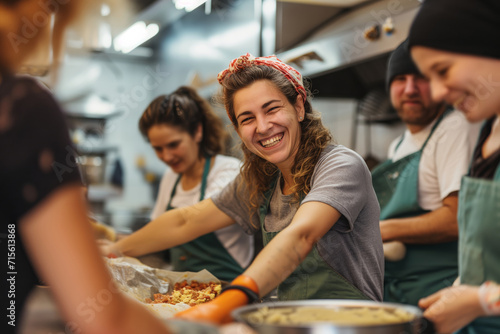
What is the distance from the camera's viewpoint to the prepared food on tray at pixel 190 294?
1.42 m

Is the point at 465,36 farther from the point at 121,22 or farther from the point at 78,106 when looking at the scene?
the point at 78,106

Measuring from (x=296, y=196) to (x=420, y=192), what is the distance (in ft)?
1.99

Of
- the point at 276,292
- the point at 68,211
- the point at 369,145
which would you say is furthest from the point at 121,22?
the point at 68,211

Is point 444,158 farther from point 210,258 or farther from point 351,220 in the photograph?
point 210,258

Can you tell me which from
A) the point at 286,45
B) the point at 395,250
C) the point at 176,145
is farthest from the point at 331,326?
the point at 286,45

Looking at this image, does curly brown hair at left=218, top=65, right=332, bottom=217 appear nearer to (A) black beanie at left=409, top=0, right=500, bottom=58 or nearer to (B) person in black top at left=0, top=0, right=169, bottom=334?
(A) black beanie at left=409, top=0, right=500, bottom=58

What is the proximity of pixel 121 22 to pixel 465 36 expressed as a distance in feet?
7.20

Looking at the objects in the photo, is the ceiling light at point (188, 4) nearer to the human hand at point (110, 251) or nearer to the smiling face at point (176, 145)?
the smiling face at point (176, 145)

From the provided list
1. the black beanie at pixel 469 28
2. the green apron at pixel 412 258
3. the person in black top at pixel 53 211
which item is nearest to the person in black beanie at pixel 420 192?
the green apron at pixel 412 258

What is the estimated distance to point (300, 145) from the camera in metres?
1.50

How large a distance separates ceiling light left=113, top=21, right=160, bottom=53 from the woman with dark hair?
3.19 feet

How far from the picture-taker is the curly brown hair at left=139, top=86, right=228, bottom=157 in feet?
7.02

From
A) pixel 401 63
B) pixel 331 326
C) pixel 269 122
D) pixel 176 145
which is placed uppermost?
pixel 401 63

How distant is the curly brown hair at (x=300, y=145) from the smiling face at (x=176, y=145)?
55cm
